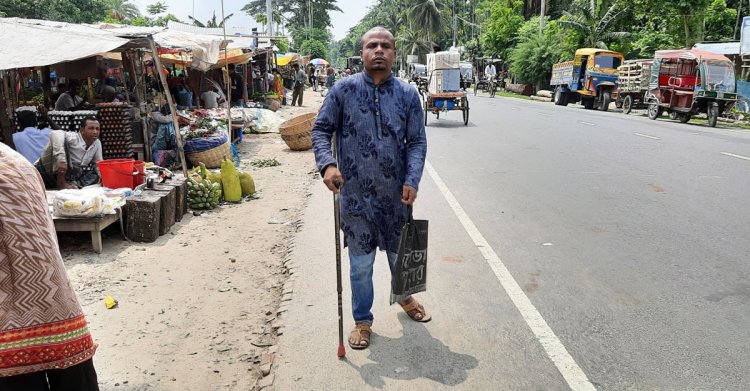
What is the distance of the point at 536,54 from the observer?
1417 inches

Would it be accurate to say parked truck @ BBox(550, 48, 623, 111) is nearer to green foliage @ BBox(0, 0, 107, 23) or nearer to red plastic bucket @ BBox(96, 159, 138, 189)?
red plastic bucket @ BBox(96, 159, 138, 189)

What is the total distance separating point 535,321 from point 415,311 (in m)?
0.81

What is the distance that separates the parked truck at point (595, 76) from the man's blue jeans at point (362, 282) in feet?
81.3

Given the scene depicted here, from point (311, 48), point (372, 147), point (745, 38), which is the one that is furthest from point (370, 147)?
point (311, 48)

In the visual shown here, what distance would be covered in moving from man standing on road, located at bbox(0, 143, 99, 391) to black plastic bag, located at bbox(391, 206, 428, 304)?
1766mm

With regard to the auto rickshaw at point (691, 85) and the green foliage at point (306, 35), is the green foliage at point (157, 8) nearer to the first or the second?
the green foliage at point (306, 35)

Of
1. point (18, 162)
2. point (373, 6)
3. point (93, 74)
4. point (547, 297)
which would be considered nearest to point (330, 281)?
point (547, 297)

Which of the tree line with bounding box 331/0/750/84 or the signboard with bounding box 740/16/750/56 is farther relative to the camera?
the tree line with bounding box 331/0/750/84

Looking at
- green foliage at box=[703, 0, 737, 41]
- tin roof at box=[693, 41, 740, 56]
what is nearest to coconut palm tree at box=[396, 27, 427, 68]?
green foliage at box=[703, 0, 737, 41]

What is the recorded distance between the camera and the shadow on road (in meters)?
3.15

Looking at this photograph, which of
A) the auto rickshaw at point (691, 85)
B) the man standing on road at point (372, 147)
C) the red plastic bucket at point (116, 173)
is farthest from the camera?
the auto rickshaw at point (691, 85)

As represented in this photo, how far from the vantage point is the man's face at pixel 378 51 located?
10.5 ft

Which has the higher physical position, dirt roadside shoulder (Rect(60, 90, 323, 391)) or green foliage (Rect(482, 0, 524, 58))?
green foliage (Rect(482, 0, 524, 58))

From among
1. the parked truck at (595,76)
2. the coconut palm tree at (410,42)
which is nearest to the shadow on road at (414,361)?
the parked truck at (595,76)
